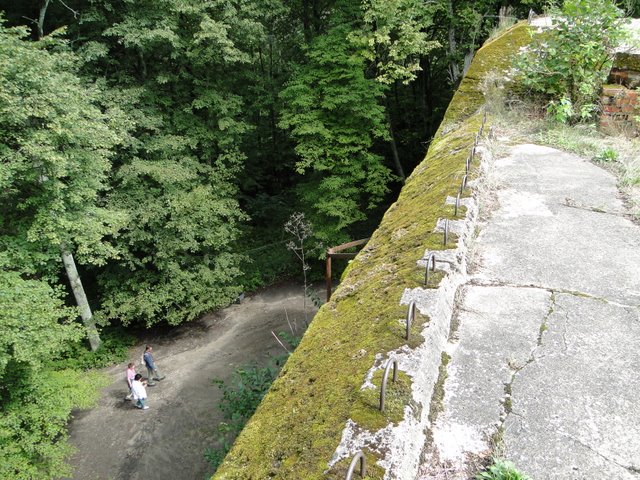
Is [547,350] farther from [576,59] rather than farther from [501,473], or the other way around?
[576,59]

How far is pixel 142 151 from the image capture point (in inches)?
470

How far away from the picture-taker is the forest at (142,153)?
792 cm

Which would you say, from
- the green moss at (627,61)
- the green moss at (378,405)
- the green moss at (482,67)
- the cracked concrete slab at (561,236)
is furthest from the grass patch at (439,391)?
the green moss at (627,61)

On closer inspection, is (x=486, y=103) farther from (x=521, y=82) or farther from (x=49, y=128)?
(x=49, y=128)

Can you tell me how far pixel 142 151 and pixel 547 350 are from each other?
39.4ft

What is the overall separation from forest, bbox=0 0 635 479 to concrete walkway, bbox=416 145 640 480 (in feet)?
24.6

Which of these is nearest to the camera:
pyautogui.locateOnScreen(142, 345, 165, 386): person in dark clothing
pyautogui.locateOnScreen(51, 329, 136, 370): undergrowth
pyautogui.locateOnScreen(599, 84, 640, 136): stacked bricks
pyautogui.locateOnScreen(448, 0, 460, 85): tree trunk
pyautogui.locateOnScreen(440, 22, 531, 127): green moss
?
pyautogui.locateOnScreen(599, 84, 640, 136): stacked bricks

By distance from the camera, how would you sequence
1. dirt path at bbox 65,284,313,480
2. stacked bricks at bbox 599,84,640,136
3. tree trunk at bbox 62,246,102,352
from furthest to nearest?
Result: 1. tree trunk at bbox 62,246,102,352
2. dirt path at bbox 65,284,313,480
3. stacked bricks at bbox 599,84,640,136

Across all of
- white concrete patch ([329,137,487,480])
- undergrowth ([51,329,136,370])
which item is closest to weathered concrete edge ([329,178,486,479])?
white concrete patch ([329,137,487,480])

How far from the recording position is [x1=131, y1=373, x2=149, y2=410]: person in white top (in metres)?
9.43

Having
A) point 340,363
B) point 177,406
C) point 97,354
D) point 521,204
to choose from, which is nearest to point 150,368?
point 177,406

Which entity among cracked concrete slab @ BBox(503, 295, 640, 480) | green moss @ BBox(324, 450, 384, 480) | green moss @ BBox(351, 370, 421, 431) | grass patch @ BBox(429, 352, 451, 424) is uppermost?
green moss @ BBox(351, 370, 421, 431)

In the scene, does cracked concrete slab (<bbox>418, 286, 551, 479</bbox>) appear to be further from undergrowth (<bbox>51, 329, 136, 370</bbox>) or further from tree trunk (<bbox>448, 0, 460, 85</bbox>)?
tree trunk (<bbox>448, 0, 460, 85</bbox>)

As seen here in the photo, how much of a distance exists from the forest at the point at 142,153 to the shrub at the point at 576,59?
160 inches
